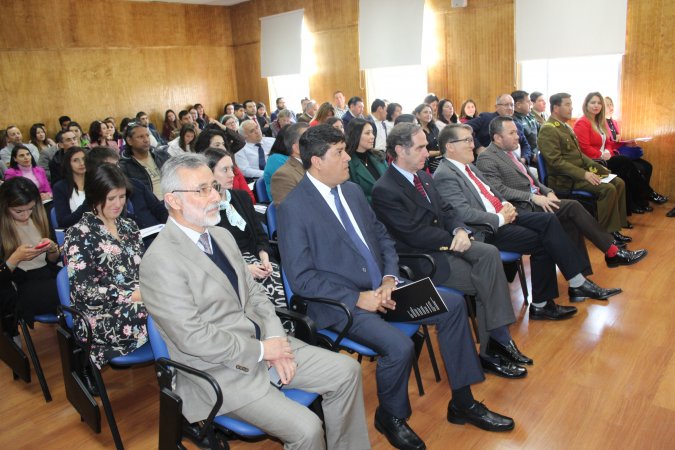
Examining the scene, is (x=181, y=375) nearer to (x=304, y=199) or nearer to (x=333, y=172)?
(x=304, y=199)

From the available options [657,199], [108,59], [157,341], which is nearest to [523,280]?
[157,341]

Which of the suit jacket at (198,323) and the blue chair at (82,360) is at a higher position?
the suit jacket at (198,323)

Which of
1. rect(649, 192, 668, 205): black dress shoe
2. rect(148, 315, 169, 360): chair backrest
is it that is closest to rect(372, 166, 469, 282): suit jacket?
rect(148, 315, 169, 360): chair backrest

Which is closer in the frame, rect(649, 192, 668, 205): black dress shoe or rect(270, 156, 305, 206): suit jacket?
rect(270, 156, 305, 206): suit jacket

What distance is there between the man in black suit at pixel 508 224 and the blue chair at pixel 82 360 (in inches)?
83.5

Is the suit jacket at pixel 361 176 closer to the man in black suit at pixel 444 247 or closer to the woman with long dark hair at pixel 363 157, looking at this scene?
the woman with long dark hair at pixel 363 157

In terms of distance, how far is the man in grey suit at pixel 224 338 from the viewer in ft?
6.23

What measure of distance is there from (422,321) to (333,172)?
85cm

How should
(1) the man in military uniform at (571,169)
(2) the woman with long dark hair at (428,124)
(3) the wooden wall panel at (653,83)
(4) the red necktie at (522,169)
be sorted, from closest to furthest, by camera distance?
(4) the red necktie at (522,169) → (1) the man in military uniform at (571,169) → (3) the wooden wall panel at (653,83) → (2) the woman with long dark hair at (428,124)

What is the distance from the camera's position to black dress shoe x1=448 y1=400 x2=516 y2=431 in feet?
8.26

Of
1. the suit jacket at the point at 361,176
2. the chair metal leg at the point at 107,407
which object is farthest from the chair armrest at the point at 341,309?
the suit jacket at the point at 361,176

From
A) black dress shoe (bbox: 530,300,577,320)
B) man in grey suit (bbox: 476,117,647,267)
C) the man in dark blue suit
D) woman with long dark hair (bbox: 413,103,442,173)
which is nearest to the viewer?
the man in dark blue suit

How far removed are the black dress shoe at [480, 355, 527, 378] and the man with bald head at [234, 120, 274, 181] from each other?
363cm

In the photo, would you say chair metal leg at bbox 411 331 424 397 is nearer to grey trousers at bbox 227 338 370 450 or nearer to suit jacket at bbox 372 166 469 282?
suit jacket at bbox 372 166 469 282
